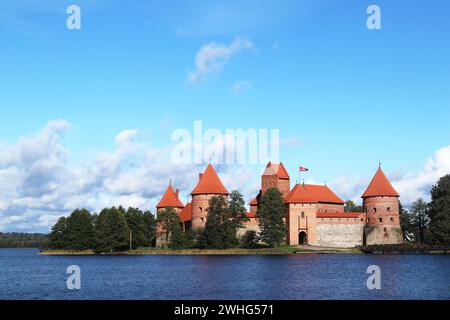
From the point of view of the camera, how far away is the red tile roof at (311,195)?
195ft

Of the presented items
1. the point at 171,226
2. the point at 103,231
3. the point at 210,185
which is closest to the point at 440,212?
the point at 210,185

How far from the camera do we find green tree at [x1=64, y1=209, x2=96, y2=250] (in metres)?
61.5

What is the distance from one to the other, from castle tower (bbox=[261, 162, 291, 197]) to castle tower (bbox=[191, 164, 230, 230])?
7.01 metres

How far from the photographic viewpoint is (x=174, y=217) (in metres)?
60.8

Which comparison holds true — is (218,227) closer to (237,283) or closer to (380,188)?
(380,188)

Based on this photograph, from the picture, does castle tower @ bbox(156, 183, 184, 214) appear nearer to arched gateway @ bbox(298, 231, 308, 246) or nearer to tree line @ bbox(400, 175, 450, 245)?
arched gateway @ bbox(298, 231, 308, 246)

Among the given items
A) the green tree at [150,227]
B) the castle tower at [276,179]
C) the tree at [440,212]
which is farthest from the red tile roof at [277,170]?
the tree at [440,212]

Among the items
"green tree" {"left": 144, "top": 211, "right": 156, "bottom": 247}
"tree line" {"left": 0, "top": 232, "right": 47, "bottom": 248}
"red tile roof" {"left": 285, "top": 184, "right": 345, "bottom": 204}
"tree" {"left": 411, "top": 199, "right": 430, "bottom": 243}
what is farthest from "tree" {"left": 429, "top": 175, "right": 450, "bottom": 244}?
"tree line" {"left": 0, "top": 232, "right": 47, "bottom": 248}

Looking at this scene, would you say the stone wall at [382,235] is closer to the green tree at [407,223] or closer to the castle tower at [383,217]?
the castle tower at [383,217]

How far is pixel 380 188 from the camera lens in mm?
59031

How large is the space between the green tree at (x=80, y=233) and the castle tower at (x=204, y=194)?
11.4m

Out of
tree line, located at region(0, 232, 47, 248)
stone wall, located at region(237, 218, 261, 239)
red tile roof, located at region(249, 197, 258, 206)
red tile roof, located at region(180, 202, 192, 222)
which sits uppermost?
red tile roof, located at region(249, 197, 258, 206)

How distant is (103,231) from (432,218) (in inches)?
1338
